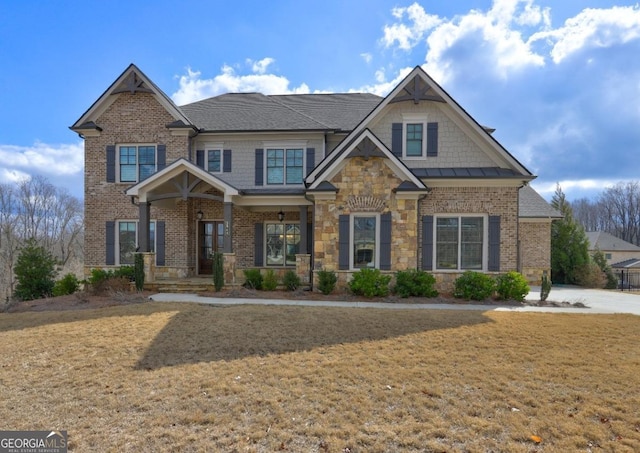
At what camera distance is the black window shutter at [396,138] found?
12.5m

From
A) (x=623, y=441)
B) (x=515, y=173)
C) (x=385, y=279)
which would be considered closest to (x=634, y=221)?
(x=515, y=173)

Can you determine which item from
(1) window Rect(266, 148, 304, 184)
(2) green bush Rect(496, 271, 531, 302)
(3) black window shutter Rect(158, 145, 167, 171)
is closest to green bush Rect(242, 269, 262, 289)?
(1) window Rect(266, 148, 304, 184)

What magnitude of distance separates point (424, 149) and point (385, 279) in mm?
5156

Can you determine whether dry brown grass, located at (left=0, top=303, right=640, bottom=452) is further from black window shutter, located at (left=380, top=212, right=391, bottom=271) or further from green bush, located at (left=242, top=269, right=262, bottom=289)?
green bush, located at (left=242, top=269, right=262, bottom=289)

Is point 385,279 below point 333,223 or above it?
below

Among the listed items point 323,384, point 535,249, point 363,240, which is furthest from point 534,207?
point 323,384

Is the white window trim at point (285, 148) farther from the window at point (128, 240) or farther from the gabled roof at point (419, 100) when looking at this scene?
the window at point (128, 240)

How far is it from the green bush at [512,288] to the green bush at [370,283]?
361cm

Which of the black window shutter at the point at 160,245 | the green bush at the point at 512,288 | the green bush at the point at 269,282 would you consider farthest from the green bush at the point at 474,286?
the black window shutter at the point at 160,245

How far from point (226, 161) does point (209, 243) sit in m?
3.64

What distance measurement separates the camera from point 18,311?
31.0 feet

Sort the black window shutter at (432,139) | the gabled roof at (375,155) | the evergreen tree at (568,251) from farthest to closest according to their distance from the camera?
the evergreen tree at (568,251), the black window shutter at (432,139), the gabled roof at (375,155)

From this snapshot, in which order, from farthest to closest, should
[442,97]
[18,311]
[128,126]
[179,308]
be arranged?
[128,126] → [442,97] → [18,311] → [179,308]

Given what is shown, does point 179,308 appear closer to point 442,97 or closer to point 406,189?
point 406,189
